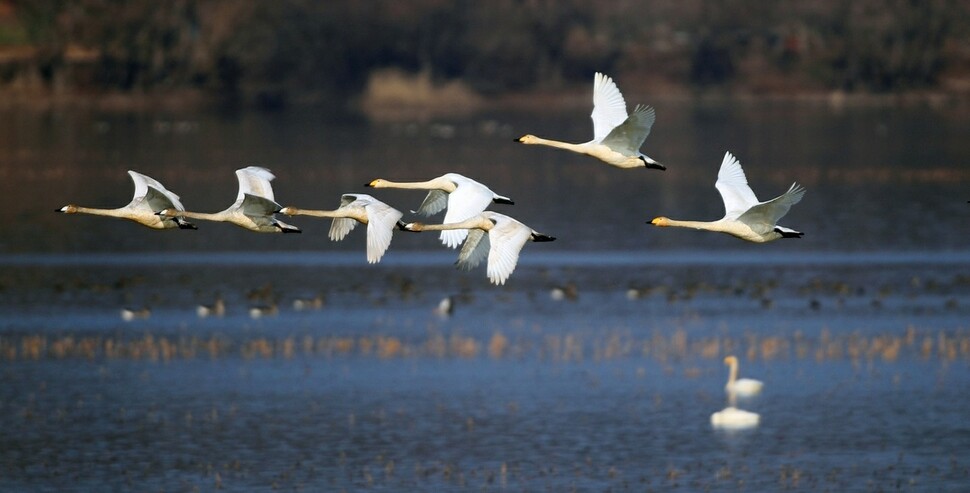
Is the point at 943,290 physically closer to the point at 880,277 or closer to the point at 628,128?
the point at 880,277

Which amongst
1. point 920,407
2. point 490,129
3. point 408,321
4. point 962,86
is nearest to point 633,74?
point 490,129

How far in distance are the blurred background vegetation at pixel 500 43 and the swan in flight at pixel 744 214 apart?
305 ft

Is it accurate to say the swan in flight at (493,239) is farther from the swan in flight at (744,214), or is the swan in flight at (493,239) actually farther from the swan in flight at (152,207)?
the swan in flight at (152,207)

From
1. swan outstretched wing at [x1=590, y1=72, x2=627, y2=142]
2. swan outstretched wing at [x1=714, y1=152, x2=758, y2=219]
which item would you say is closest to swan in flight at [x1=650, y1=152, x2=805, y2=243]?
swan outstretched wing at [x1=714, y1=152, x2=758, y2=219]

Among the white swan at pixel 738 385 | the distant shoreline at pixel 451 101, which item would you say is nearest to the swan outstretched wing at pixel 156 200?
the white swan at pixel 738 385

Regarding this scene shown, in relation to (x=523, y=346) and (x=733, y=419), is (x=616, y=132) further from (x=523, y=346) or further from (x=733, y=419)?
(x=523, y=346)

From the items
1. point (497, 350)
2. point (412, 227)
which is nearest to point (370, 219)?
point (412, 227)

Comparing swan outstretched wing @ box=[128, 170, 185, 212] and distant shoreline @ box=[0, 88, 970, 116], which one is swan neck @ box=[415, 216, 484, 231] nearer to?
swan outstretched wing @ box=[128, 170, 185, 212]

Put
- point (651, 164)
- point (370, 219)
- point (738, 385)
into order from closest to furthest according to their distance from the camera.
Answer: point (370, 219) < point (651, 164) < point (738, 385)

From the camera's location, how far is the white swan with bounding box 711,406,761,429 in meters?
31.9

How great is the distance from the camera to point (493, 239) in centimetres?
1500

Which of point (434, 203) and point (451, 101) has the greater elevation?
point (451, 101)

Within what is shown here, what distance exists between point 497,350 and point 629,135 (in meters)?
22.6

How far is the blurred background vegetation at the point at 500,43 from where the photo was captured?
113250 millimetres
